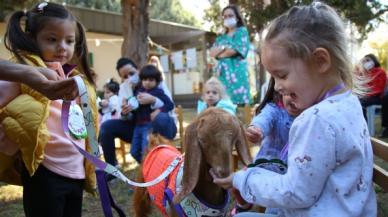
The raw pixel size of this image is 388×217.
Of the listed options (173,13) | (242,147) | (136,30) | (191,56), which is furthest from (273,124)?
(173,13)

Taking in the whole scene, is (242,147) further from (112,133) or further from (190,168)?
(112,133)

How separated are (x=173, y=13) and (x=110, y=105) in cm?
3501

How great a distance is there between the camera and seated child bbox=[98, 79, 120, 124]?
6.55 metres

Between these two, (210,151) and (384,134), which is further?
(384,134)

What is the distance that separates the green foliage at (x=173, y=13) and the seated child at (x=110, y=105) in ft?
105

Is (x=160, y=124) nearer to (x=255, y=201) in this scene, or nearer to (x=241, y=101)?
(x=241, y=101)

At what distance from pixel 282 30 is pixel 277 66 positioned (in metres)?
0.12

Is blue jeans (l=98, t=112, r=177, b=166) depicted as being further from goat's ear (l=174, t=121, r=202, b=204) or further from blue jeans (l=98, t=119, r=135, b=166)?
goat's ear (l=174, t=121, r=202, b=204)

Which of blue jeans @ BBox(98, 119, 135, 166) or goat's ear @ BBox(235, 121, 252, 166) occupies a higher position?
goat's ear @ BBox(235, 121, 252, 166)

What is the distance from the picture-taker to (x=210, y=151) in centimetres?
220

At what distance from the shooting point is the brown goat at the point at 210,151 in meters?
2.16

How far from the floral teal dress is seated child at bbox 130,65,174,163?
102cm

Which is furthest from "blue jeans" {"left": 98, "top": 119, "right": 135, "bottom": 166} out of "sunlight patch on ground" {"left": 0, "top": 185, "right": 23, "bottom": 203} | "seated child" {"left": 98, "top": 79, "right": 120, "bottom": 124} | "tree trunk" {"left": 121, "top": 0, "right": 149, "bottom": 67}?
"tree trunk" {"left": 121, "top": 0, "right": 149, "bottom": 67}

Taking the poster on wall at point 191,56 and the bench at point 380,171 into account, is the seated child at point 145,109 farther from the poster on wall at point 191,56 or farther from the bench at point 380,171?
the poster on wall at point 191,56
